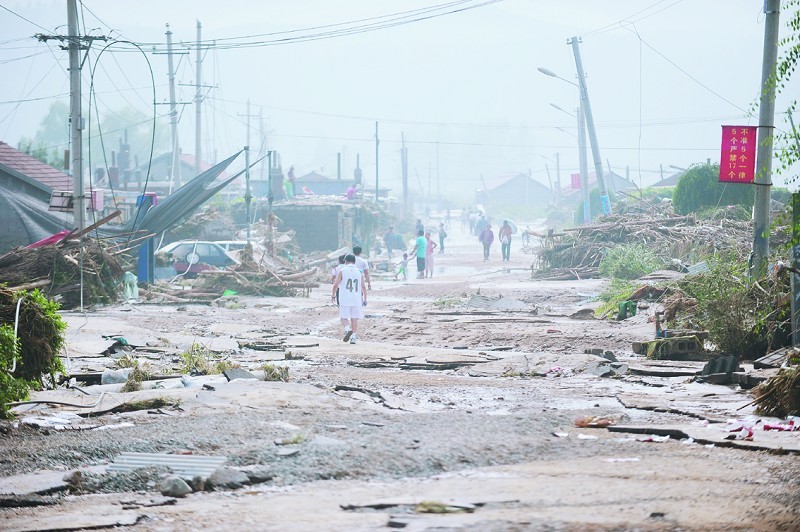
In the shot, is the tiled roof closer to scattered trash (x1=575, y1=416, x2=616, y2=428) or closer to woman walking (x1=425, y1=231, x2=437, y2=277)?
woman walking (x1=425, y1=231, x2=437, y2=277)

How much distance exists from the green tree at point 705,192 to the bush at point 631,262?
577 cm

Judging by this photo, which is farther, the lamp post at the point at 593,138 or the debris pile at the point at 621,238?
the lamp post at the point at 593,138

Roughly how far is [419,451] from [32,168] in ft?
94.0

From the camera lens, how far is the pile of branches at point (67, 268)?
65.1ft

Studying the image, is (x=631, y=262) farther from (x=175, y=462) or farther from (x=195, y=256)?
(x=175, y=462)

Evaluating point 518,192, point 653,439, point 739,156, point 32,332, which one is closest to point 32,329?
point 32,332

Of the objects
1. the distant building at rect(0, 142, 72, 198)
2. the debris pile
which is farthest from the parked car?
the debris pile

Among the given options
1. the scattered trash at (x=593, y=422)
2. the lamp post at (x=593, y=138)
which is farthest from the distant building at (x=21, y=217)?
the scattered trash at (x=593, y=422)

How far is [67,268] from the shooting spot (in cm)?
2031

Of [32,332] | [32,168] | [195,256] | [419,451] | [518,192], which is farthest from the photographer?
[518,192]

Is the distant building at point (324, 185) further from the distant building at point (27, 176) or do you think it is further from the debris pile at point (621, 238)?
the debris pile at point (621, 238)

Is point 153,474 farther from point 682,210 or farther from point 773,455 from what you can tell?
point 682,210

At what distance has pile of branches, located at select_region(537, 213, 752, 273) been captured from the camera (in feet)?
88.7

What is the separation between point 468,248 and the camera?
57.5 meters
